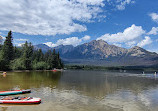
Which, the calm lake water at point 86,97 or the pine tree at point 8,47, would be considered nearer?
the calm lake water at point 86,97

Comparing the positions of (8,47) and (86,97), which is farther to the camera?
(8,47)

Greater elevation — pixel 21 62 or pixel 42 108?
pixel 21 62

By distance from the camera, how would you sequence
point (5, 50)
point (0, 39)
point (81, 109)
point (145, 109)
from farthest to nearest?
point (0, 39)
point (5, 50)
point (145, 109)
point (81, 109)

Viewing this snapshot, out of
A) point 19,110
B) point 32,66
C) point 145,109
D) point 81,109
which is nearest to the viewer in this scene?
point 19,110

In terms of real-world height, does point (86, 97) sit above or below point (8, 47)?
below

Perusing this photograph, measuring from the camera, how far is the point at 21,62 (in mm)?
128750

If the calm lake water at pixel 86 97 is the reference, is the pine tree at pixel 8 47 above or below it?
above

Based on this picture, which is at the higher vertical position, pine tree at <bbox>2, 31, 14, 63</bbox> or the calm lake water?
pine tree at <bbox>2, 31, 14, 63</bbox>

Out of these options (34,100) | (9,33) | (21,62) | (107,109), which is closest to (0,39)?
(9,33)

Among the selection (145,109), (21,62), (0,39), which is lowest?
(145,109)

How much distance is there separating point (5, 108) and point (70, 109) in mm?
12080

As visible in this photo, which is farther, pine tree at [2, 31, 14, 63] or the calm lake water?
pine tree at [2, 31, 14, 63]

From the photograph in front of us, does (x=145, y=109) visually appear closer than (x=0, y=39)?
Yes

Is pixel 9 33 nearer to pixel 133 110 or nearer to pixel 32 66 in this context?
pixel 32 66
